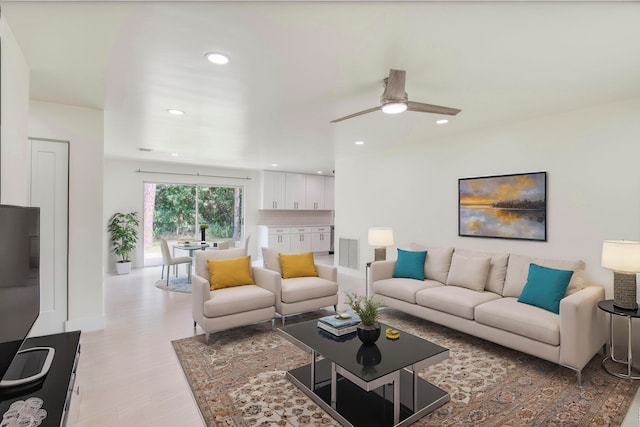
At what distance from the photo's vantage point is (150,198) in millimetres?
7680

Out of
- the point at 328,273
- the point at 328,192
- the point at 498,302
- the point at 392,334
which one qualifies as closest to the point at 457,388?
the point at 392,334

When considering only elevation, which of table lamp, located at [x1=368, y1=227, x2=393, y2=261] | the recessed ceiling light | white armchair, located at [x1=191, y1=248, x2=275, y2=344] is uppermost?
the recessed ceiling light

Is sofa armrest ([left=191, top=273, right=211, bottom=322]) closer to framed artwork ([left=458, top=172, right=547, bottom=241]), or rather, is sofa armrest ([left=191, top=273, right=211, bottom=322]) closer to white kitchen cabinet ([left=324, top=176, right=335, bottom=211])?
framed artwork ([left=458, top=172, right=547, bottom=241])

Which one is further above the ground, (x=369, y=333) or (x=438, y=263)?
(x=438, y=263)

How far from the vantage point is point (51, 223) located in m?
3.45

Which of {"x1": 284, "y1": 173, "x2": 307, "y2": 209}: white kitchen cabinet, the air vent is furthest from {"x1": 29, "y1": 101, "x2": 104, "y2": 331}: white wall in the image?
{"x1": 284, "y1": 173, "x2": 307, "y2": 209}: white kitchen cabinet

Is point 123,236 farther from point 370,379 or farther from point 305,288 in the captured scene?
point 370,379

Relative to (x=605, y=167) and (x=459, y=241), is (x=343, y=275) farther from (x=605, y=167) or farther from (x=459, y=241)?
(x=605, y=167)

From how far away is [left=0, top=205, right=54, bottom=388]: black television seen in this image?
62.2 inches

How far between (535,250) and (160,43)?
4.22 metres

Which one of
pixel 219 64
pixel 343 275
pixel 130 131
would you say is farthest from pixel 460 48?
pixel 343 275

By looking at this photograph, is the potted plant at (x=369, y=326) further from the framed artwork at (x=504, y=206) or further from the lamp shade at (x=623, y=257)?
the framed artwork at (x=504, y=206)

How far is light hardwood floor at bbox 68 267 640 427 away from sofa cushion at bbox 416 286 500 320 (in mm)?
1306

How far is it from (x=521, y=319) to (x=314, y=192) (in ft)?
23.6
